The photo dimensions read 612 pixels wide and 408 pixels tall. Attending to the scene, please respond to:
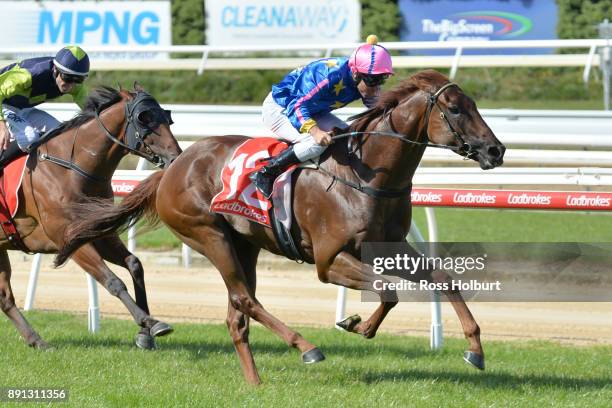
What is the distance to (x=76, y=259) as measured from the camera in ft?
21.4

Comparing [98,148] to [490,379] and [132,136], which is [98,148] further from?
[490,379]

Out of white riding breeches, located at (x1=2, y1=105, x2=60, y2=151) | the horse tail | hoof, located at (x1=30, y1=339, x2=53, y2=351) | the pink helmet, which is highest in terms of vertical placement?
the pink helmet

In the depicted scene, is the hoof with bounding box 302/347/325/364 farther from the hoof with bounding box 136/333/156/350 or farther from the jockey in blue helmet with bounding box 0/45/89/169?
the jockey in blue helmet with bounding box 0/45/89/169

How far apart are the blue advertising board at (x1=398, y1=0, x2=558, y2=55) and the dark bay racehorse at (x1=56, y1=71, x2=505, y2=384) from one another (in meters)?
13.5

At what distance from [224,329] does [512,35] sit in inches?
491

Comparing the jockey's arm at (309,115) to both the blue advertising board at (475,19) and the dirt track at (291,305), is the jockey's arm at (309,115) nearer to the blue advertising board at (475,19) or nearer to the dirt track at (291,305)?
the dirt track at (291,305)

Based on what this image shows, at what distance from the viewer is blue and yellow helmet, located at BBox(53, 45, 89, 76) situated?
21.7 ft

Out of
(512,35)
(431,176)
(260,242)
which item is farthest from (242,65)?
(260,242)

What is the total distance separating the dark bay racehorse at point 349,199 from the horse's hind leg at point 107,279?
21.2 inches

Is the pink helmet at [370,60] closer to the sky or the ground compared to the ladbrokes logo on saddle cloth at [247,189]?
closer to the sky

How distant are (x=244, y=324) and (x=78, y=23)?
15052mm

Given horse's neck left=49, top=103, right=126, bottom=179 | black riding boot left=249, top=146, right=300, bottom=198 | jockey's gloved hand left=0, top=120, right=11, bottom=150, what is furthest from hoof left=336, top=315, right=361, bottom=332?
jockey's gloved hand left=0, top=120, right=11, bottom=150

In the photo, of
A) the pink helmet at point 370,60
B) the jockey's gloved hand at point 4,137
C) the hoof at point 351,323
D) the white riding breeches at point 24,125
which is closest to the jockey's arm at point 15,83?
the white riding breeches at point 24,125

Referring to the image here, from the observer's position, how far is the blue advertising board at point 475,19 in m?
18.7
